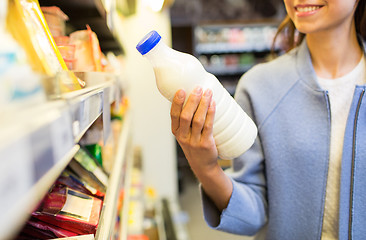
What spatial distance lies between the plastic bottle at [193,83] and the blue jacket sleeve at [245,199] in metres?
0.33

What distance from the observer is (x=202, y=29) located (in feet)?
16.9

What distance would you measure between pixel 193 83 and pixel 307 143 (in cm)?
56

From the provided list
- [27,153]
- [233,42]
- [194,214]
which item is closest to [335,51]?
[27,153]

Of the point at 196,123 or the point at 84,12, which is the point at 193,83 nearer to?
the point at 196,123

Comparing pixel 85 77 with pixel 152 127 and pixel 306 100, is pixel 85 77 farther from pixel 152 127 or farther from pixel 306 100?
pixel 152 127

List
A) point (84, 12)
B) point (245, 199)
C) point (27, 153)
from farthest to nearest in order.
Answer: point (84, 12), point (245, 199), point (27, 153)

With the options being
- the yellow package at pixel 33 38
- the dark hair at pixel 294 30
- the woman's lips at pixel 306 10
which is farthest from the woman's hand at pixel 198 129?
the dark hair at pixel 294 30

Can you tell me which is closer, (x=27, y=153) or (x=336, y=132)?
(x=27, y=153)

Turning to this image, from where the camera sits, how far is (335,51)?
115 cm

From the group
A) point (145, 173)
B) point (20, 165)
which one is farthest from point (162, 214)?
point (20, 165)

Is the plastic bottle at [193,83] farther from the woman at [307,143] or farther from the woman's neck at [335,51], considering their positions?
the woman's neck at [335,51]

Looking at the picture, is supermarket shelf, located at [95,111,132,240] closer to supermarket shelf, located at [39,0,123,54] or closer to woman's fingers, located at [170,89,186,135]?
woman's fingers, located at [170,89,186,135]

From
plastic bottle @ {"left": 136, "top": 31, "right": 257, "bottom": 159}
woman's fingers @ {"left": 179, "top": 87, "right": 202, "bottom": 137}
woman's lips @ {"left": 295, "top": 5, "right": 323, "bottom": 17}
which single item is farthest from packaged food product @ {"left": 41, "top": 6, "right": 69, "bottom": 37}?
woman's lips @ {"left": 295, "top": 5, "right": 323, "bottom": 17}

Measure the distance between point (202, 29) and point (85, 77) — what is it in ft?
15.1
